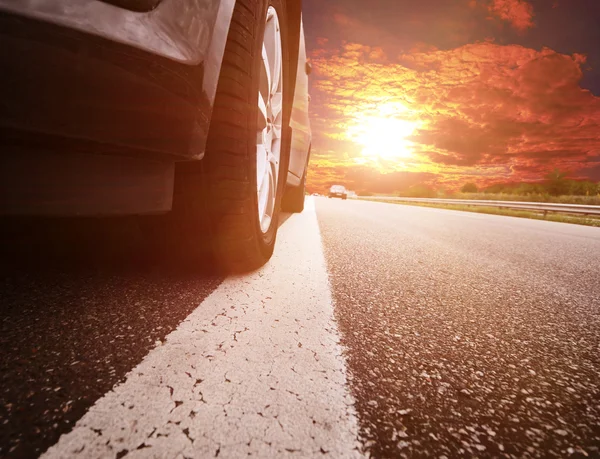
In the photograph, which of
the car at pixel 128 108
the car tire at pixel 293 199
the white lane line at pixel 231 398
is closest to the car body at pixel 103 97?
the car at pixel 128 108

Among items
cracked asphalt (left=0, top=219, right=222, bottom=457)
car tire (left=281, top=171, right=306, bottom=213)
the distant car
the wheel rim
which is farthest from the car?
the distant car

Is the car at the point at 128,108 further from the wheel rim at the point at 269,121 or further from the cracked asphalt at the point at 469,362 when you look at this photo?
the cracked asphalt at the point at 469,362

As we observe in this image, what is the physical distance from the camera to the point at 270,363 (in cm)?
71

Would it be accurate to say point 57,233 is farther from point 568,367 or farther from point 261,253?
point 568,367

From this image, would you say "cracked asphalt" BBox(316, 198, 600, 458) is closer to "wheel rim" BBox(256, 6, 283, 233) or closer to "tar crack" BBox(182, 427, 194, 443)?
"tar crack" BBox(182, 427, 194, 443)

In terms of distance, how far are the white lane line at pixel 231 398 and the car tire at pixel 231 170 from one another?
393 millimetres

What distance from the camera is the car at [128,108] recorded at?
25.5 inches

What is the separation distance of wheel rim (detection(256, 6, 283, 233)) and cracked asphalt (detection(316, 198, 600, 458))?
23.4 inches

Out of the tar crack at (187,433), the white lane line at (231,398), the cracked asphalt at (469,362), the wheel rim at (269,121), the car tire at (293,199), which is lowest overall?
the tar crack at (187,433)

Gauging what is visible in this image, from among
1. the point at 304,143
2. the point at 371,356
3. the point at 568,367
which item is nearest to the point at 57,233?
the point at 371,356

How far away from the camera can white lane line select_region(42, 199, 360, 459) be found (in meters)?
0.47

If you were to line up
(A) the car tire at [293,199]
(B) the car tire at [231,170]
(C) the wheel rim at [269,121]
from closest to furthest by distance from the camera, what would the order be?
(B) the car tire at [231,170] → (C) the wheel rim at [269,121] → (A) the car tire at [293,199]

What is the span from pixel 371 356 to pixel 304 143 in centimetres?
271

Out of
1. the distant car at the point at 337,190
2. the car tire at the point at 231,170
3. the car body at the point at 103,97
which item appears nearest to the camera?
the car body at the point at 103,97
